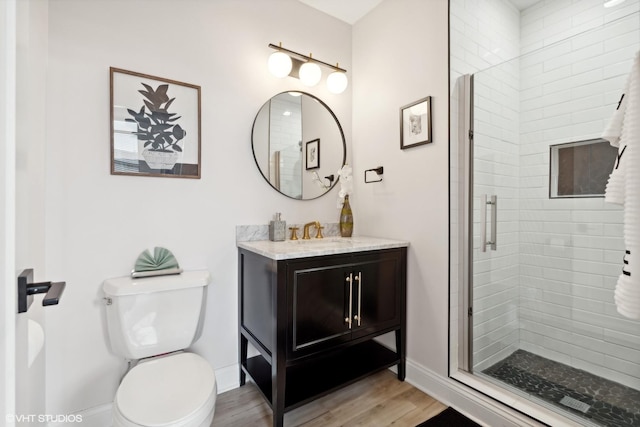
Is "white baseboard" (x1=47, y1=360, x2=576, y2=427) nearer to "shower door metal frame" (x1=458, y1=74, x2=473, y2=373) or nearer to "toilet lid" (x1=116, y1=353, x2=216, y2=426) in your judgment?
"shower door metal frame" (x1=458, y1=74, x2=473, y2=373)

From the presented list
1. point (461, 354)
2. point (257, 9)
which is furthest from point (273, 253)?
point (257, 9)

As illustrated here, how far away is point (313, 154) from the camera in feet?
7.26

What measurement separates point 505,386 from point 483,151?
4.30 feet

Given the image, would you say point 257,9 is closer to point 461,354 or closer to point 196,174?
point 196,174

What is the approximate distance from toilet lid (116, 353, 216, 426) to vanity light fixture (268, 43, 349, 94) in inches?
67.8

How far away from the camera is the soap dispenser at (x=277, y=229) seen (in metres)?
1.92

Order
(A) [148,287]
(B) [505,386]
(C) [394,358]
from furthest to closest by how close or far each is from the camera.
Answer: (C) [394,358]
(B) [505,386]
(A) [148,287]

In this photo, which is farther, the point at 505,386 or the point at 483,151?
the point at 483,151

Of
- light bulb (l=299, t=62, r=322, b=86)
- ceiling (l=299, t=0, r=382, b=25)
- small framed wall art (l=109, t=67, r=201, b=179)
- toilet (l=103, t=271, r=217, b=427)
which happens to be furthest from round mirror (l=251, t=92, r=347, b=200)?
toilet (l=103, t=271, r=217, b=427)

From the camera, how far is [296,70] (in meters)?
2.13

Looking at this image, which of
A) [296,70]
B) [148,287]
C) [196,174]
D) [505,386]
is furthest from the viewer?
[296,70]

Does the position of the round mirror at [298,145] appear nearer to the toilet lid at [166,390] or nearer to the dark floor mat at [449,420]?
the toilet lid at [166,390]

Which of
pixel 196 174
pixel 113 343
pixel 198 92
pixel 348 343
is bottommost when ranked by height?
pixel 348 343

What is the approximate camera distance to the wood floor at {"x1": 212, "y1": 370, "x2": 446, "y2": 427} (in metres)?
1.58
